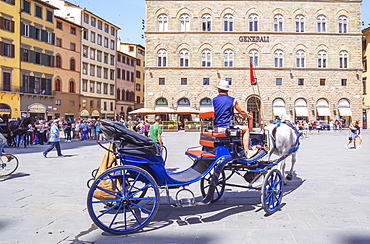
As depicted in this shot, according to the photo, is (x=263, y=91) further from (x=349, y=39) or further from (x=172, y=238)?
(x=172, y=238)

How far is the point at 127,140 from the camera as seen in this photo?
15.6 ft

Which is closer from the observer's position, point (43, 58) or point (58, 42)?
point (43, 58)

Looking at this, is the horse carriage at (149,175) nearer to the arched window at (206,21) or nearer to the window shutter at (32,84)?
the arched window at (206,21)

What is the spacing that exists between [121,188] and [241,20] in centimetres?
3935

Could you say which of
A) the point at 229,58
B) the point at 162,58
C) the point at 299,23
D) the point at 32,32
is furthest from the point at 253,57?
the point at 32,32

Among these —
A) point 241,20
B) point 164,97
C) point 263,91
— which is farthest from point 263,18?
point 164,97

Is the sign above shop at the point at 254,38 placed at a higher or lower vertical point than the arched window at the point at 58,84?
higher

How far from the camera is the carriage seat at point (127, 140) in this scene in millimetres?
4676

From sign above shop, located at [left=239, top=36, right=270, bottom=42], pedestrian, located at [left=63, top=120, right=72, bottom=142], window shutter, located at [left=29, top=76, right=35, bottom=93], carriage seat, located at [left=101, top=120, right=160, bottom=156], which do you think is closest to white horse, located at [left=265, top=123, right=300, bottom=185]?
carriage seat, located at [left=101, top=120, right=160, bottom=156]

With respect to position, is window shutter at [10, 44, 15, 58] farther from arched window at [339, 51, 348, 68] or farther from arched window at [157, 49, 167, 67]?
arched window at [339, 51, 348, 68]

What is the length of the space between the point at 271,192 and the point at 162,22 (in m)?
38.2

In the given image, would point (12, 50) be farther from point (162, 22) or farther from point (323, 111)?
point (323, 111)

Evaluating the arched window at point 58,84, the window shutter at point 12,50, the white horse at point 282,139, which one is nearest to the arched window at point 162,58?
→ the arched window at point 58,84

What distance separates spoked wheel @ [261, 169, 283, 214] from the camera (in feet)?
17.2
